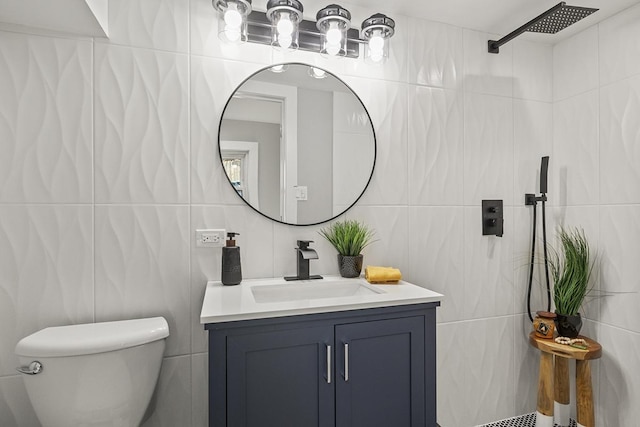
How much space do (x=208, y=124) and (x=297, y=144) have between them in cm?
43

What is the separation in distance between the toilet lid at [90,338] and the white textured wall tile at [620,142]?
7.61 ft

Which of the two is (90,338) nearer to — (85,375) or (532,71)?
(85,375)

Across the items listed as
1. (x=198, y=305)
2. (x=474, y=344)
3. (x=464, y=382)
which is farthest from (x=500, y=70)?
(x=198, y=305)

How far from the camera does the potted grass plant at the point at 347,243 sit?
1739mm

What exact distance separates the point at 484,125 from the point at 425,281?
977 mm

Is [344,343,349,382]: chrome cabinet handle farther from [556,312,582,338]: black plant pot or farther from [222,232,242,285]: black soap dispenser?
[556,312,582,338]: black plant pot

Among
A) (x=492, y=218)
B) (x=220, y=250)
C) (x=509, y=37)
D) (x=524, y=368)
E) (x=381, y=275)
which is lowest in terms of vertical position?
(x=524, y=368)

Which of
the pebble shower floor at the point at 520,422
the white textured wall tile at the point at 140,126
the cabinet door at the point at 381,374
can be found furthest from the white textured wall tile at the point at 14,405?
the pebble shower floor at the point at 520,422

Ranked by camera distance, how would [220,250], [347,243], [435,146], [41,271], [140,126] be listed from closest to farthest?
[41,271] < [140,126] < [220,250] < [347,243] < [435,146]

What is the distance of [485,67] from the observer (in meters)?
2.12

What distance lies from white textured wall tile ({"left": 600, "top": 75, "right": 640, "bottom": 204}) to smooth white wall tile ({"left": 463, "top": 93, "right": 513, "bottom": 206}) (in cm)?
46

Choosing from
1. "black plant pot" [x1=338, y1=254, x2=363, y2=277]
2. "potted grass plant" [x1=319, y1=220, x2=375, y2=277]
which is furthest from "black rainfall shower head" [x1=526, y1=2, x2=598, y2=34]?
"black plant pot" [x1=338, y1=254, x2=363, y2=277]

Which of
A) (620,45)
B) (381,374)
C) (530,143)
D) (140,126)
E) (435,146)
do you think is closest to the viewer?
(381,374)

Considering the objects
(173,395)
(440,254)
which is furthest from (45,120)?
(440,254)
